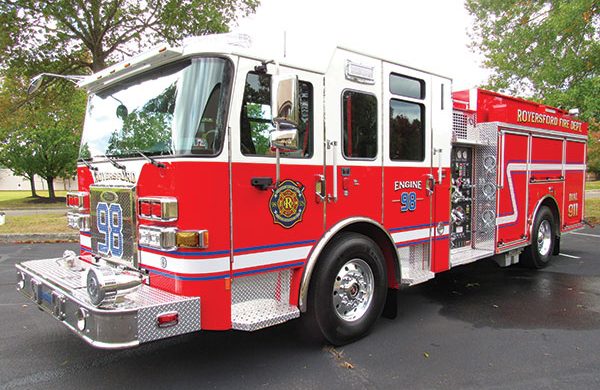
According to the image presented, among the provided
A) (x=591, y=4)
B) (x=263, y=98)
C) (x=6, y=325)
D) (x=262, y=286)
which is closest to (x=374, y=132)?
(x=263, y=98)

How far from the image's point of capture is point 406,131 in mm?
4523

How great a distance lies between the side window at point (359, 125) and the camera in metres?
3.95

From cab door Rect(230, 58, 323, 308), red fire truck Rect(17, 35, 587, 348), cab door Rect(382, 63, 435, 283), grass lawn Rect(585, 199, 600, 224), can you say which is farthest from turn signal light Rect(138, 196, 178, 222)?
grass lawn Rect(585, 199, 600, 224)

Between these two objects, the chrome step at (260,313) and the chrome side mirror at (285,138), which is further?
the chrome step at (260,313)

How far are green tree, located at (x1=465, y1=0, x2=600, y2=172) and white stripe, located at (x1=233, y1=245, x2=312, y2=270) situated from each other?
10688 mm

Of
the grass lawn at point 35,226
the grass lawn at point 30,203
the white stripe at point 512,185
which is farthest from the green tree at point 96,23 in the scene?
the grass lawn at point 30,203

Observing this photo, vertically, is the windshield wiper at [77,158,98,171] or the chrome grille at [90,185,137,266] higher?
the windshield wiper at [77,158,98,171]

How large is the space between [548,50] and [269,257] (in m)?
13.0

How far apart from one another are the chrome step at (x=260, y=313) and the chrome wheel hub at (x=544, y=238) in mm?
5109

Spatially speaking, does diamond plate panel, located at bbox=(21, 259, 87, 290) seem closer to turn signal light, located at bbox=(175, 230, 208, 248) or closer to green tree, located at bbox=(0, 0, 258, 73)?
turn signal light, located at bbox=(175, 230, 208, 248)

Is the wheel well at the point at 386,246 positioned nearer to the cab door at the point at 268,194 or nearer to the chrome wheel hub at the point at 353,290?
the chrome wheel hub at the point at 353,290

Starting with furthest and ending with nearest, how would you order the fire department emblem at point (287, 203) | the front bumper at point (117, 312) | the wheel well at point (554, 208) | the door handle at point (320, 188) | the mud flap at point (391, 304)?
the wheel well at point (554, 208)
the mud flap at point (391, 304)
the door handle at point (320, 188)
the fire department emblem at point (287, 203)
the front bumper at point (117, 312)

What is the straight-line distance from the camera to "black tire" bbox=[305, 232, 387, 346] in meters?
3.71

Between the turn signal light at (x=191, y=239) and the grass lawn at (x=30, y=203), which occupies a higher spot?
the turn signal light at (x=191, y=239)
